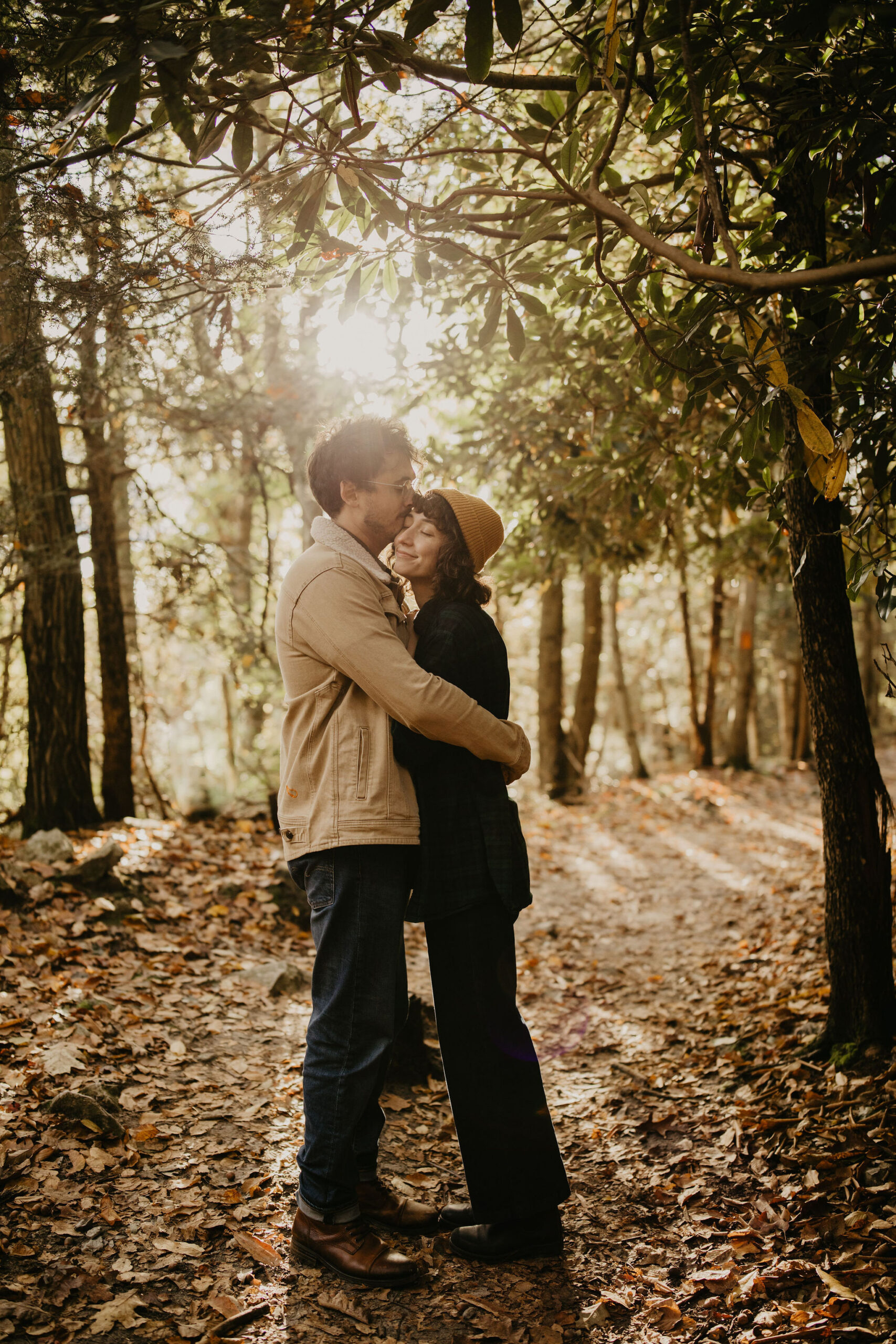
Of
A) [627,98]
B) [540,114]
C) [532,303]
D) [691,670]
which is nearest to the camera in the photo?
[627,98]

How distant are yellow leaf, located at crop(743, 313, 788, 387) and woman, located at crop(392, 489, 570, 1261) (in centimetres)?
119

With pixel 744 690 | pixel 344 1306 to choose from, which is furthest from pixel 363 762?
pixel 744 690

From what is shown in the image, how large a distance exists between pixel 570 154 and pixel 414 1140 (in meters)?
3.82

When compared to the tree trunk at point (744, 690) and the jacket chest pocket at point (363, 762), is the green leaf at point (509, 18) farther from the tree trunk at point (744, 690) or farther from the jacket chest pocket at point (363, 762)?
the tree trunk at point (744, 690)

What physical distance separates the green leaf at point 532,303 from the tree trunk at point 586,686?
9.42 meters

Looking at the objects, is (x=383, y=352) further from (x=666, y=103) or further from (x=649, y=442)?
(x=666, y=103)

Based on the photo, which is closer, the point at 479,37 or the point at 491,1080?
the point at 479,37

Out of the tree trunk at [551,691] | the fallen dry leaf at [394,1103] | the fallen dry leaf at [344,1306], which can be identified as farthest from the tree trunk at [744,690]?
the fallen dry leaf at [344,1306]

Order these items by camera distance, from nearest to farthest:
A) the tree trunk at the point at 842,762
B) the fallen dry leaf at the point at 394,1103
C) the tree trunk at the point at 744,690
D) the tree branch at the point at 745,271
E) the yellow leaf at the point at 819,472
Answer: the tree branch at the point at 745,271
the yellow leaf at the point at 819,472
the tree trunk at the point at 842,762
the fallen dry leaf at the point at 394,1103
the tree trunk at the point at 744,690

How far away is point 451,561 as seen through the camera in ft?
9.60

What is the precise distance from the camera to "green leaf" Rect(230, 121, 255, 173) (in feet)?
8.66

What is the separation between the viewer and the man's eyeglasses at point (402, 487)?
2.93 meters

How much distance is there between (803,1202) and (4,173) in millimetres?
4518

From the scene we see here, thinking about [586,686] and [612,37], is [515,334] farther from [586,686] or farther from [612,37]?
[586,686]
